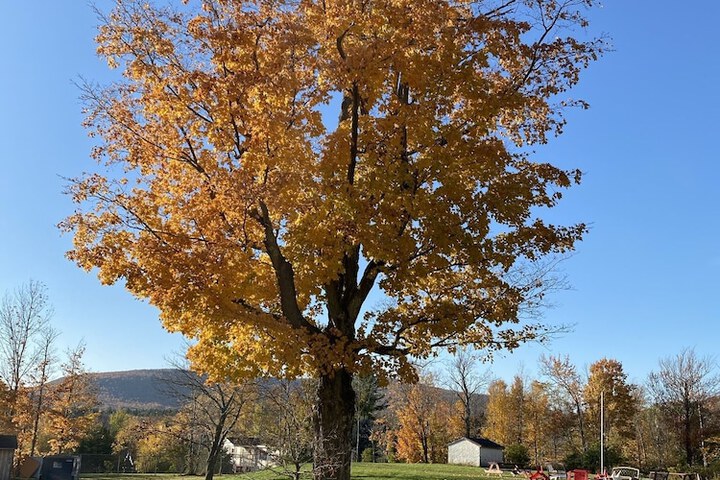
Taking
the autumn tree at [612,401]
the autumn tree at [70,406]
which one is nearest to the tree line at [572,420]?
the autumn tree at [612,401]

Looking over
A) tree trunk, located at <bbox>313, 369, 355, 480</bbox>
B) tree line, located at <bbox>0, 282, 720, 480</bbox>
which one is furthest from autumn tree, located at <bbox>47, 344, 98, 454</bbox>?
tree trunk, located at <bbox>313, 369, 355, 480</bbox>

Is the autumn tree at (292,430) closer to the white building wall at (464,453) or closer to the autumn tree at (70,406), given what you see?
the autumn tree at (70,406)

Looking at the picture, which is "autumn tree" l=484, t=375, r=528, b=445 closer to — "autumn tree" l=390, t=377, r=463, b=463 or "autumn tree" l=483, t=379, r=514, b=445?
"autumn tree" l=483, t=379, r=514, b=445

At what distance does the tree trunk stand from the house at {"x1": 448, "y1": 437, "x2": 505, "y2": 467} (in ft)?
123

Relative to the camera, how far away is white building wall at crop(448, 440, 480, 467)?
1732 inches

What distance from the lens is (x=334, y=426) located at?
9305 mm

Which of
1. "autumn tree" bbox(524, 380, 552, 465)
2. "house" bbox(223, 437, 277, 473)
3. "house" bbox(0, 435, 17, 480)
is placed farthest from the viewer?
"autumn tree" bbox(524, 380, 552, 465)

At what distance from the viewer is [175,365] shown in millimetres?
24453

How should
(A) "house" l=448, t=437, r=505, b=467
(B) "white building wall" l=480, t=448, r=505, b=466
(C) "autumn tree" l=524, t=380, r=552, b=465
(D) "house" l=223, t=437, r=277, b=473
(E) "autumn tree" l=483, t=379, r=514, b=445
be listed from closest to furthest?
(D) "house" l=223, t=437, r=277, b=473
(B) "white building wall" l=480, t=448, r=505, b=466
(A) "house" l=448, t=437, r=505, b=467
(C) "autumn tree" l=524, t=380, r=552, b=465
(E) "autumn tree" l=483, t=379, r=514, b=445

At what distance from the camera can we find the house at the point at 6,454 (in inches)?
870

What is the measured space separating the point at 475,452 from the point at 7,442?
32.7 meters

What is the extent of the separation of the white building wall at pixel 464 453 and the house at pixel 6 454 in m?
31.5

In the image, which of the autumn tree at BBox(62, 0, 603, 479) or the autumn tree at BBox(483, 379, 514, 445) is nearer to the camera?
the autumn tree at BBox(62, 0, 603, 479)

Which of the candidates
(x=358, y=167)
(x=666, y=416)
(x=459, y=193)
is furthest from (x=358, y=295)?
(x=666, y=416)
